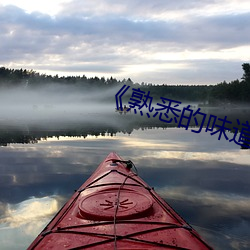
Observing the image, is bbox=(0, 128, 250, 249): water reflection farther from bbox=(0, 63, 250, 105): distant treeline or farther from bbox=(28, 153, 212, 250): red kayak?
bbox=(0, 63, 250, 105): distant treeline

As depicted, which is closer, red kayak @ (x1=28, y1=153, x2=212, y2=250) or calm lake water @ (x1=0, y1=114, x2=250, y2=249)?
red kayak @ (x1=28, y1=153, x2=212, y2=250)

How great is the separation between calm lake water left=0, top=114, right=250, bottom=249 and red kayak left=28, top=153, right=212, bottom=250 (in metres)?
1.49

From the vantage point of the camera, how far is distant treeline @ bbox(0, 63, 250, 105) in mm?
108625

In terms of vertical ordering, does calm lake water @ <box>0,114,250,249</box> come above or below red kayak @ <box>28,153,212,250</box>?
below

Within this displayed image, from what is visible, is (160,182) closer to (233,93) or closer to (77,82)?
(233,93)

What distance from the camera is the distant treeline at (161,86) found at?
4277 inches

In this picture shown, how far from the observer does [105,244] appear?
13.9 feet

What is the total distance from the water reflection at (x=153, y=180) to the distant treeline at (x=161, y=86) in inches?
3747

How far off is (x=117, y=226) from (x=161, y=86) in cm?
16431

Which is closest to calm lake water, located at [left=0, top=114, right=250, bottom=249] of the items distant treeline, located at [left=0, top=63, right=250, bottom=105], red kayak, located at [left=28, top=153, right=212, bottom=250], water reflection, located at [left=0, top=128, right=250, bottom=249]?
water reflection, located at [left=0, top=128, right=250, bottom=249]

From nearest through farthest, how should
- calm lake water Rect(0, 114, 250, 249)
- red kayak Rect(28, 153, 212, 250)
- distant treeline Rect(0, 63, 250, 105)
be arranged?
1. red kayak Rect(28, 153, 212, 250)
2. calm lake water Rect(0, 114, 250, 249)
3. distant treeline Rect(0, 63, 250, 105)

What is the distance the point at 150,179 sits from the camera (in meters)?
10.7

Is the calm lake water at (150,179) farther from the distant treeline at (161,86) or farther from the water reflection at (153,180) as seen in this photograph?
the distant treeline at (161,86)

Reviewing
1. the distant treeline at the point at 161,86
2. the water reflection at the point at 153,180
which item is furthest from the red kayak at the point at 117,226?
the distant treeline at the point at 161,86
